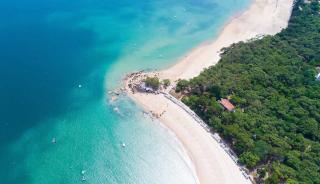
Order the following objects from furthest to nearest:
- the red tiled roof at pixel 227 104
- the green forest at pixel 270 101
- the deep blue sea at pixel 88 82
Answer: the red tiled roof at pixel 227 104, the deep blue sea at pixel 88 82, the green forest at pixel 270 101

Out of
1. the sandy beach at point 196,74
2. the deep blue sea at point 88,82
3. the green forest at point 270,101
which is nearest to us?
the green forest at point 270,101

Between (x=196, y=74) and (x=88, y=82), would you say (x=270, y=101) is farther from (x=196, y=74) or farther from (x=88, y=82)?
(x=88, y=82)

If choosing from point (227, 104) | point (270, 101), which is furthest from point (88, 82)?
point (270, 101)

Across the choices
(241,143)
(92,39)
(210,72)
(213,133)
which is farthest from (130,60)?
(241,143)

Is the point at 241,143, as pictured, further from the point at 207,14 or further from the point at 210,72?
the point at 207,14

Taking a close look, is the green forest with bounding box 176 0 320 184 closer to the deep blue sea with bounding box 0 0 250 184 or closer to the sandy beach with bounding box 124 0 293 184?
the sandy beach with bounding box 124 0 293 184

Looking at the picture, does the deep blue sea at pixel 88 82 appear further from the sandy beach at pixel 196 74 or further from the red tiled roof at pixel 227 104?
the red tiled roof at pixel 227 104

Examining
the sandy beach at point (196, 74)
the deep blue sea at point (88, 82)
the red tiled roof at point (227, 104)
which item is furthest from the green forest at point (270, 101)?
the deep blue sea at point (88, 82)
